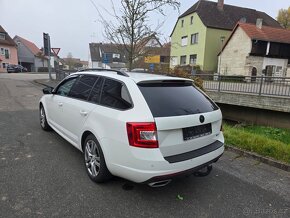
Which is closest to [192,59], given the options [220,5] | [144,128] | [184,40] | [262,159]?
[184,40]

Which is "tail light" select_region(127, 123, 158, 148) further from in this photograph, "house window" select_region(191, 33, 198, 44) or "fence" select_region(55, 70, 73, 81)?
"house window" select_region(191, 33, 198, 44)

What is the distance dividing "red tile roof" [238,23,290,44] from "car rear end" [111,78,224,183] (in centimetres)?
2702

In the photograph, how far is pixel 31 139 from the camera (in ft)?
16.3

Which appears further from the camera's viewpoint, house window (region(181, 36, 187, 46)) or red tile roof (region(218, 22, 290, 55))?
house window (region(181, 36, 187, 46))

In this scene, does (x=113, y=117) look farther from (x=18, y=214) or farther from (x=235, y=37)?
(x=235, y=37)

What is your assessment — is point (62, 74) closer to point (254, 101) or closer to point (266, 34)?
point (254, 101)

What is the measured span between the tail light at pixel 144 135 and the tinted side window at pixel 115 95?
36 cm

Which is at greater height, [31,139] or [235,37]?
[235,37]

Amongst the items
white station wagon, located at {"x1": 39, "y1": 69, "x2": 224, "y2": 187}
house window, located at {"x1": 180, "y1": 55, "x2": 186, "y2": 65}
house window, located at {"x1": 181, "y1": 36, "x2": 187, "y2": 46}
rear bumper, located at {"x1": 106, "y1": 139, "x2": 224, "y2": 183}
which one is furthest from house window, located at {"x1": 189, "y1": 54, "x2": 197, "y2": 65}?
rear bumper, located at {"x1": 106, "y1": 139, "x2": 224, "y2": 183}

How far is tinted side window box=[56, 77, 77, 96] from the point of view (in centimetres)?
435

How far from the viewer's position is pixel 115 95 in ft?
10.1

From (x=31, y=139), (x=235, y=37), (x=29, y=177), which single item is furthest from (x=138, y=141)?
(x=235, y=37)

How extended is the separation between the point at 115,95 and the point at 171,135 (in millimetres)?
976

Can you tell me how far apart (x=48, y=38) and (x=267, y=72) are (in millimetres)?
25483
